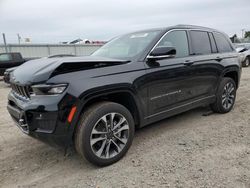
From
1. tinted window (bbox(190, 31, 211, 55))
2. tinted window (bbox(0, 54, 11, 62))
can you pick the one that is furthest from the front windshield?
tinted window (bbox(0, 54, 11, 62))

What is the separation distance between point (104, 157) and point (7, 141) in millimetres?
1926

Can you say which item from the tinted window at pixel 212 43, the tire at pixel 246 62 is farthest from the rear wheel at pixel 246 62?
the tinted window at pixel 212 43

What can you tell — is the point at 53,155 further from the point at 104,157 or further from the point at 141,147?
the point at 141,147

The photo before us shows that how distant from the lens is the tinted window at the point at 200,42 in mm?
4180

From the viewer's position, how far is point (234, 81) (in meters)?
5.20

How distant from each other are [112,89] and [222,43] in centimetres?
318

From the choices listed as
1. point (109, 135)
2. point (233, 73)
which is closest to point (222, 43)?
point (233, 73)

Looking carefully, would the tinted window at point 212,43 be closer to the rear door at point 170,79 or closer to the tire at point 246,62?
the rear door at point 170,79

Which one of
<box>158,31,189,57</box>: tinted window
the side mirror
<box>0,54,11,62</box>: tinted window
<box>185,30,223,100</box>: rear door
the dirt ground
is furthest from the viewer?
<box>0,54,11,62</box>: tinted window

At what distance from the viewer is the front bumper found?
2.54 meters

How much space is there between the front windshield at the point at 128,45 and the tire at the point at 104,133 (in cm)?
88

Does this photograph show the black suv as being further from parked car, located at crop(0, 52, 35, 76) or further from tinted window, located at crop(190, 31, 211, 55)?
parked car, located at crop(0, 52, 35, 76)

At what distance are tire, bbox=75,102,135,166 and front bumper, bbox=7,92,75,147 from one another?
19 centimetres

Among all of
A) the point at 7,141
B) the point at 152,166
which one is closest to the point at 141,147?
the point at 152,166
